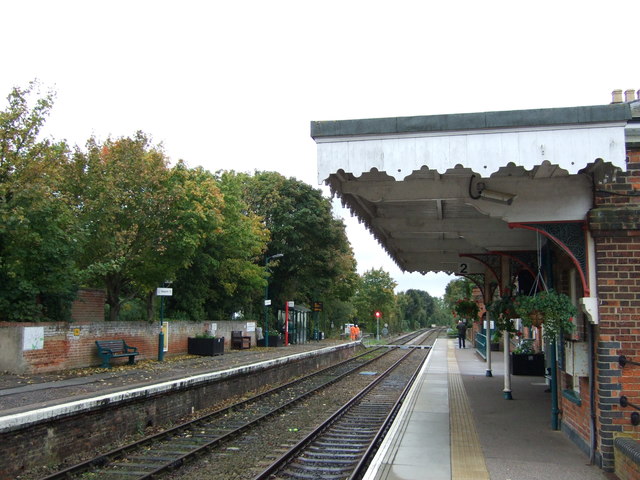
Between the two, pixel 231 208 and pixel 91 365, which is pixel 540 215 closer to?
pixel 91 365

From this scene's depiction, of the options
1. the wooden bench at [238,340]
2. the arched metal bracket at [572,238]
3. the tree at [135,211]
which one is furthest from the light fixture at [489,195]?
the wooden bench at [238,340]

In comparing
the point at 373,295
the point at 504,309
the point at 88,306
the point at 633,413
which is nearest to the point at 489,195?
the point at 504,309

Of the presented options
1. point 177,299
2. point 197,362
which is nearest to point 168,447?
point 197,362

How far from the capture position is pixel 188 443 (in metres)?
9.06

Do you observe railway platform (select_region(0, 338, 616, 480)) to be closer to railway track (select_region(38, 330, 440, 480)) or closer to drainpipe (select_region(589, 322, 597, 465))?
drainpipe (select_region(589, 322, 597, 465))

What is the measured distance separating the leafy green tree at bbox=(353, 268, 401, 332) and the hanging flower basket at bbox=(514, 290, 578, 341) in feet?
179

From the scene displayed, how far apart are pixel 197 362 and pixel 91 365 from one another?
4020 millimetres

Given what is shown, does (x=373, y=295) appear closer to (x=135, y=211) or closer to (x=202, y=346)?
(x=202, y=346)

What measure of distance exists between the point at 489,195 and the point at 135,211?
1469cm

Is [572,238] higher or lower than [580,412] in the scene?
higher

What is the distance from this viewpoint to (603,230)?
21.4ft

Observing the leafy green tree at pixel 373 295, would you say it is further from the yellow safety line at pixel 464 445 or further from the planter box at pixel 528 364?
the yellow safety line at pixel 464 445

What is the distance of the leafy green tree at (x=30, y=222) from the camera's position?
46.5ft

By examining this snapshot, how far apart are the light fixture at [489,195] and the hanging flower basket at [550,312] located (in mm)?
1218
